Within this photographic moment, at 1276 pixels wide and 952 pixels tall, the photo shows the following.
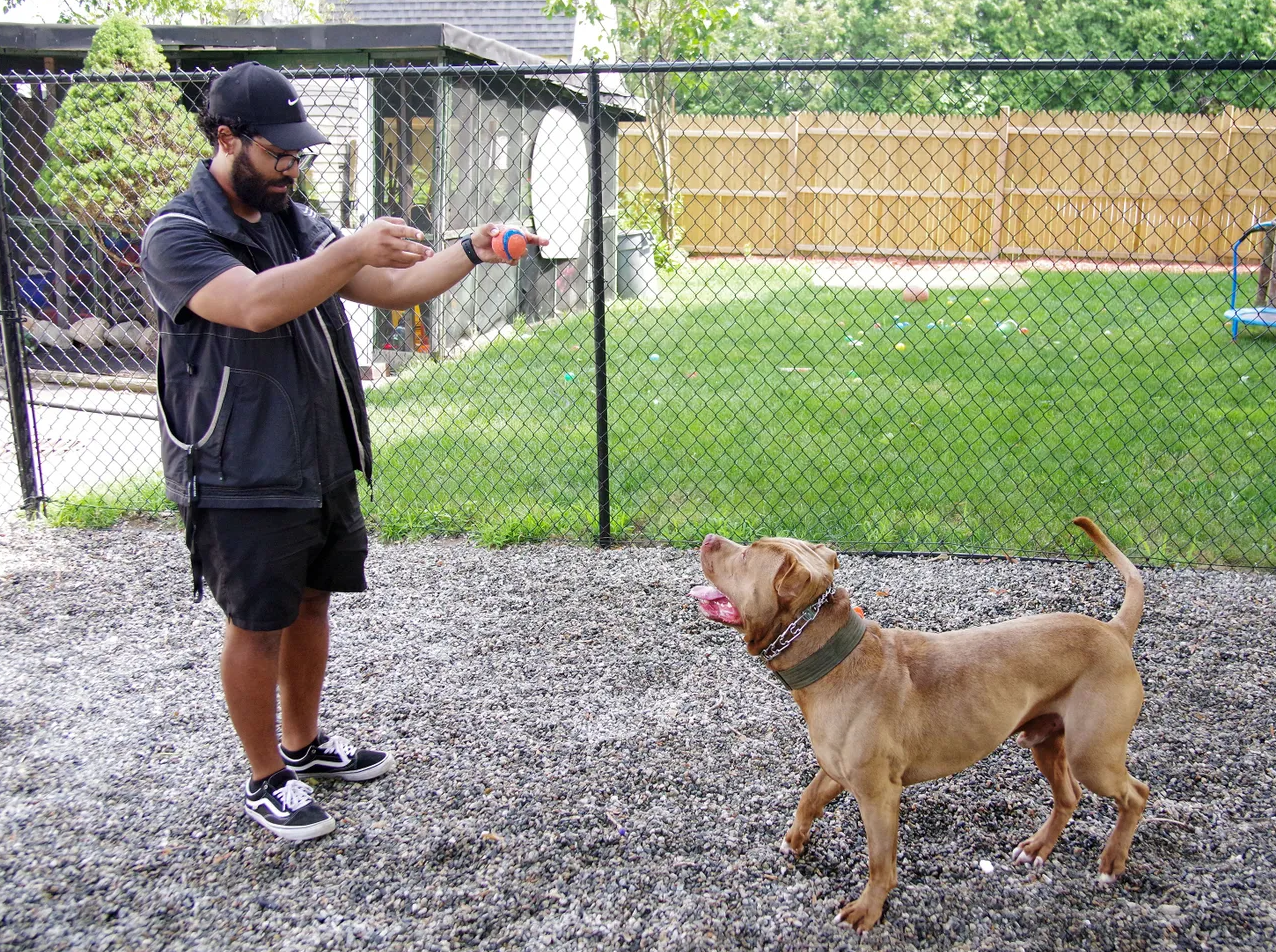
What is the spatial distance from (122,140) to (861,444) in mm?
6352

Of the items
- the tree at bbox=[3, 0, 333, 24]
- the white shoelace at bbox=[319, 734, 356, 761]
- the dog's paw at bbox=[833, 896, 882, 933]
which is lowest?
the dog's paw at bbox=[833, 896, 882, 933]

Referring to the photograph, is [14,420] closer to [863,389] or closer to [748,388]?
[748,388]

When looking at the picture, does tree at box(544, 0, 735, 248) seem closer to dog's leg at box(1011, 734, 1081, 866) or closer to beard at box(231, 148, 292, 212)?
beard at box(231, 148, 292, 212)

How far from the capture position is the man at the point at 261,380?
2502mm

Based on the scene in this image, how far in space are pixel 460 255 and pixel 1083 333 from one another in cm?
754

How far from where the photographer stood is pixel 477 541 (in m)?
5.30

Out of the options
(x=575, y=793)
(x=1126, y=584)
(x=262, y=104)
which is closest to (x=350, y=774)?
(x=575, y=793)

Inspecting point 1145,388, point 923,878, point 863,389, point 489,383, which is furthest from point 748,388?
point 923,878

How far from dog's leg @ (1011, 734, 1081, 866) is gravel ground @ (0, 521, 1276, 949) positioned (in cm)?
5

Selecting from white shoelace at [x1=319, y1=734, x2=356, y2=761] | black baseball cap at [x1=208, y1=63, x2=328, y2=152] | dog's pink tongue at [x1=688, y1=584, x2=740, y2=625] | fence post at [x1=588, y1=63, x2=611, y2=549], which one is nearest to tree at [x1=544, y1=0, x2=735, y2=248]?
fence post at [x1=588, y1=63, x2=611, y2=549]

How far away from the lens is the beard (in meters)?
2.64

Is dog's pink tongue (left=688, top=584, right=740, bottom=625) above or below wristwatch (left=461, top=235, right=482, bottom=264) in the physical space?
below

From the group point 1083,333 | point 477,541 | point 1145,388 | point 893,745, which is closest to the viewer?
point 893,745

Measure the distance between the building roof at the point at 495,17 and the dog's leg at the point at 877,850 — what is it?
12079 millimetres
